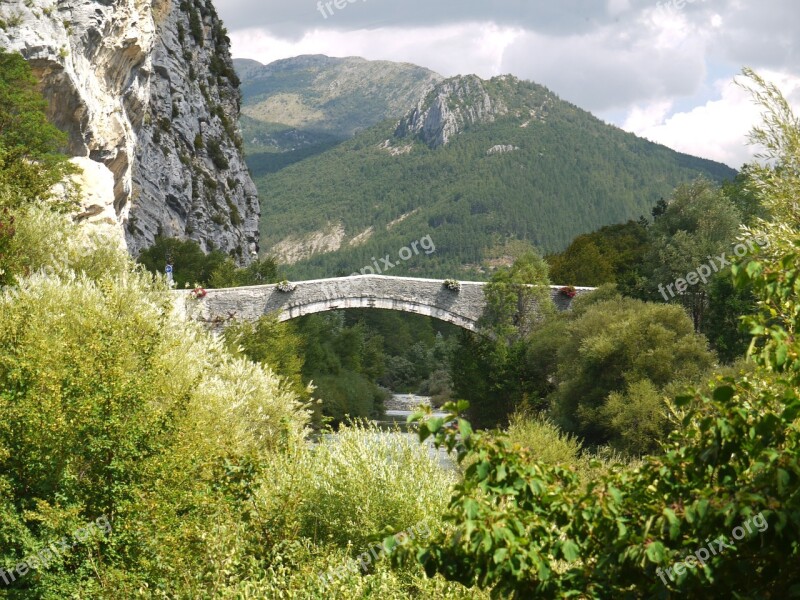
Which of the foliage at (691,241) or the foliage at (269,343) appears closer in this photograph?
the foliage at (269,343)

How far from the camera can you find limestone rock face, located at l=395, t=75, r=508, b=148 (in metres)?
173

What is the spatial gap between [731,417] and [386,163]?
570 feet

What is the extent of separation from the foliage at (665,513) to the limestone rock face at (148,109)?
25321 mm

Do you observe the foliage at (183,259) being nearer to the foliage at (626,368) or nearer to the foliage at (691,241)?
the foliage at (691,241)

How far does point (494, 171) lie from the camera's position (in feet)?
481

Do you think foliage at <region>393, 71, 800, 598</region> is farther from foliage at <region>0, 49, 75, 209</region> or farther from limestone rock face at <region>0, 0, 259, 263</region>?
limestone rock face at <region>0, 0, 259, 263</region>

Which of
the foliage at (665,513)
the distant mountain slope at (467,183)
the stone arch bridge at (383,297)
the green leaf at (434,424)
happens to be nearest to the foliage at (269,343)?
the stone arch bridge at (383,297)

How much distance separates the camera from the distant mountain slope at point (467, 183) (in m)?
130

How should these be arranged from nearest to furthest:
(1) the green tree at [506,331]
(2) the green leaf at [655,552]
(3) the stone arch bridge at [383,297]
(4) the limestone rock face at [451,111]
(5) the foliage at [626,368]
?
(2) the green leaf at [655,552]
(5) the foliage at [626,368]
(1) the green tree at [506,331]
(3) the stone arch bridge at [383,297]
(4) the limestone rock face at [451,111]

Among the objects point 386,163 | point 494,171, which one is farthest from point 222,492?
point 386,163

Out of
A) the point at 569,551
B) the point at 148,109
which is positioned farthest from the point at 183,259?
the point at 569,551

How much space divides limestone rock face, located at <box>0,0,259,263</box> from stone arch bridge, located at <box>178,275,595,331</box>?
7.36 metres

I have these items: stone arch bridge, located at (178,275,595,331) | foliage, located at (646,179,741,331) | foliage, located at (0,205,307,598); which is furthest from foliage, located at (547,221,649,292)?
foliage, located at (0,205,307,598)

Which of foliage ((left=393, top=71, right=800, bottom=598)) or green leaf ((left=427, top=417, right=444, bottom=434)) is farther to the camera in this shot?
green leaf ((left=427, top=417, right=444, bottom=434))
